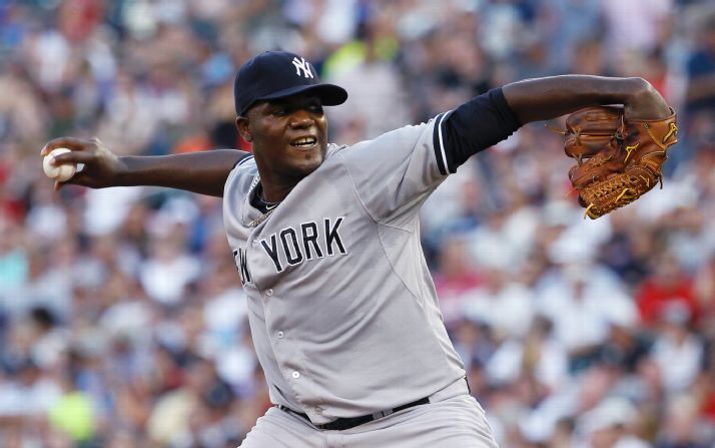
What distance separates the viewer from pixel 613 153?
467 centimetres

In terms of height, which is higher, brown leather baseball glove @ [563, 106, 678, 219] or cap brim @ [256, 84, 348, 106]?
cap brim @ [256, 84, 348, 106]

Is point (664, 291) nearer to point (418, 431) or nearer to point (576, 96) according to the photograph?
point (418, 431)

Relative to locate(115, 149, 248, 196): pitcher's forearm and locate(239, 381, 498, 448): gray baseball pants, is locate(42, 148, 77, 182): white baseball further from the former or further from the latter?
locate(239, 381, 498, 448): gray baseball pants

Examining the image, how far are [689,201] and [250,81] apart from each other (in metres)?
5.09

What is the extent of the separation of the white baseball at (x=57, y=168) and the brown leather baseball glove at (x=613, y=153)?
70.7 inches

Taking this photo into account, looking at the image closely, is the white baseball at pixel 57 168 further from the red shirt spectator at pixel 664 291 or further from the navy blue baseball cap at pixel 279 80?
the red shirt spectator at pixel 664 291

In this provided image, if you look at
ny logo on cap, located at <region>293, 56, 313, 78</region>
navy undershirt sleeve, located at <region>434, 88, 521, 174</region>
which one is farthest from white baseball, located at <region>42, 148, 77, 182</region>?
navy undershirt sleeve, located at <region>434, 88, 521, 174</region>

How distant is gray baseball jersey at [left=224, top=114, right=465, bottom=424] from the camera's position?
4762 mm

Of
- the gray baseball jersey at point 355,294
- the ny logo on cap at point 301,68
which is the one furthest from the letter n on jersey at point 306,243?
the ny logo on cap at point 301,68

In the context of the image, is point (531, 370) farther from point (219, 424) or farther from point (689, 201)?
point (219, 424)

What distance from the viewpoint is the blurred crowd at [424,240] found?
28.7ft

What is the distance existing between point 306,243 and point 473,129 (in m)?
0.70

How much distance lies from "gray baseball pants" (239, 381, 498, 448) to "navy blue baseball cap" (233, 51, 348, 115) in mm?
1094

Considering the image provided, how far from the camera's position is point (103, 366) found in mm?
10930
